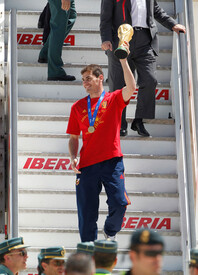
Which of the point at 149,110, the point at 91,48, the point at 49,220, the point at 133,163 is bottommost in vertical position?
the point at 49,220

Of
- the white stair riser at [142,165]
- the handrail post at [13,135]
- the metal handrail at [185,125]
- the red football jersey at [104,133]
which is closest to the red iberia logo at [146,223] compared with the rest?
the metal handrail at [185,125]

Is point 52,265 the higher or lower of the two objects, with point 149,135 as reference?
lower

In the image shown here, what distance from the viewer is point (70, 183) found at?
6.97 m

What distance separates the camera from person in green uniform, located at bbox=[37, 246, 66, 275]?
15.3 feet

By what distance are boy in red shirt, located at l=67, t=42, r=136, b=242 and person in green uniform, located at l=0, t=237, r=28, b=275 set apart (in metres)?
0.97

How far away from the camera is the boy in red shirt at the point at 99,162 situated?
5.96m

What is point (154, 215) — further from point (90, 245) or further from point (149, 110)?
point (90, 245)

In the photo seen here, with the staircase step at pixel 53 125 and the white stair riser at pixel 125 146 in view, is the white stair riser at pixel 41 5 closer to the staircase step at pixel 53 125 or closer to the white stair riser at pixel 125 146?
the staircase step at pixel 53 125

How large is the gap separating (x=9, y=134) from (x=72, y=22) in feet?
6.45

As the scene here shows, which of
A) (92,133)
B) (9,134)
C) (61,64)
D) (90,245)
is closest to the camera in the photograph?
(90,245)

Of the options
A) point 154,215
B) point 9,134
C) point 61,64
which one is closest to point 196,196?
point 154,215

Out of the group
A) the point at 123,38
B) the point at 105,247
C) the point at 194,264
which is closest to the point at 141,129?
the point at 123,38

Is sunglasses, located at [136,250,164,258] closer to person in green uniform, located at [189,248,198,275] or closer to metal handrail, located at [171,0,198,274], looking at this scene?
person in green uniform, located at [189,248,198,275]

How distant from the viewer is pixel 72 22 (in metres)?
8.01
